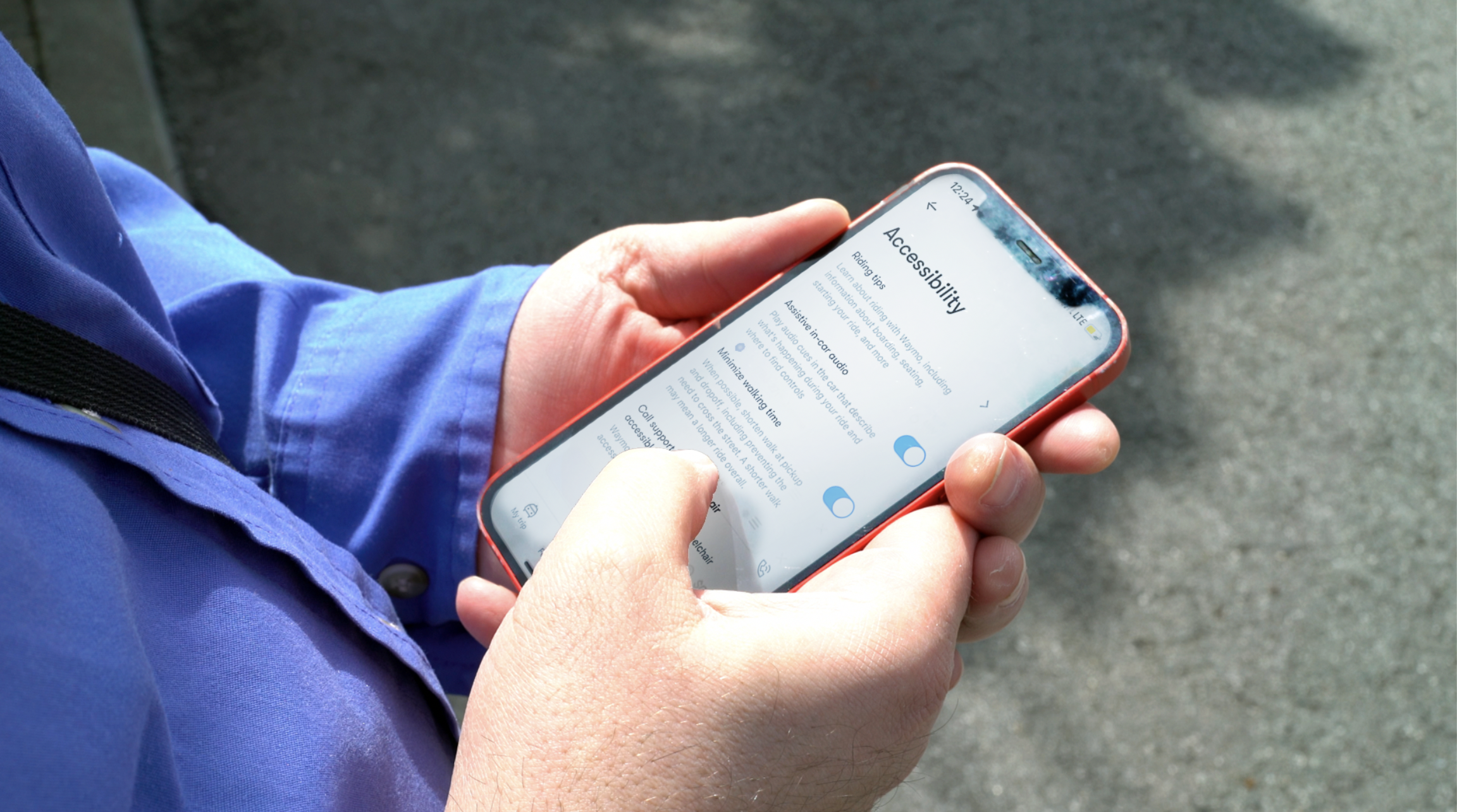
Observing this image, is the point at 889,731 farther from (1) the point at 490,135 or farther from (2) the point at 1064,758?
(1) the point at 490,135

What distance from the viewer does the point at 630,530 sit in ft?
2.64

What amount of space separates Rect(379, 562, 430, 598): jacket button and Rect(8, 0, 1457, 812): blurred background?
945 mm

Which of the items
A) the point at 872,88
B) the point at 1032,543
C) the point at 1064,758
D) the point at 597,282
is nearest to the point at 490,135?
the point at 872,88

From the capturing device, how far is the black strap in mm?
710

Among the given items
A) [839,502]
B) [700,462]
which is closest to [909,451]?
[839,502]

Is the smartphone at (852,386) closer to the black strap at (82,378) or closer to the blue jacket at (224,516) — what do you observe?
the blue jacket at (224,516)

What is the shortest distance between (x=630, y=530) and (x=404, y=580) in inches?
18.3

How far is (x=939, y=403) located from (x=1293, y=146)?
5.68ft

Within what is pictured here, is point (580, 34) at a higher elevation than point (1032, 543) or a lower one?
higher

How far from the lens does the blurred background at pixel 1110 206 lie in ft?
5.72

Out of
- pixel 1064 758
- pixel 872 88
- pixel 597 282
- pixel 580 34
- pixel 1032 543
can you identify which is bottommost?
pixel 1064 758

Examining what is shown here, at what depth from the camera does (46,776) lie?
0.58m

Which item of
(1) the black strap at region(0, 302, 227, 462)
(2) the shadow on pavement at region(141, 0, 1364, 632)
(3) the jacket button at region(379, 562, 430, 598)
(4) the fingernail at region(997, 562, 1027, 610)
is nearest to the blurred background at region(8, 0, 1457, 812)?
(2) the shadow on pavement at region(141, 0, 1364, 632)

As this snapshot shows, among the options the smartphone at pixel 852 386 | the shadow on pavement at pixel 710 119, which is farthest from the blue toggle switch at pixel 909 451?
the shadow on pavement at pixel 710 119
